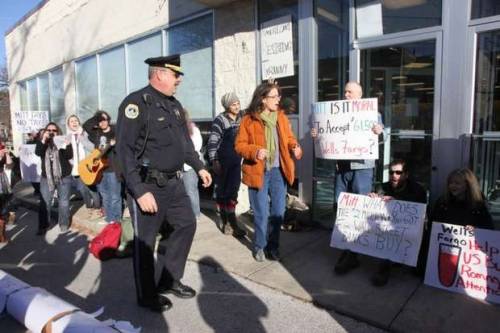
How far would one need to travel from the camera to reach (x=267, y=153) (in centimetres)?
382

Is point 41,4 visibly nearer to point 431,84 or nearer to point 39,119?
point 39,119

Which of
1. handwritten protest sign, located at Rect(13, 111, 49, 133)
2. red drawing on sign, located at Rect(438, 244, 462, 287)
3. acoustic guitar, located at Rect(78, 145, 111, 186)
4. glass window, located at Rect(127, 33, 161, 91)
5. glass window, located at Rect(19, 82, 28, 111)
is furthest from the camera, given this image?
glass window, located at Rect(19, 82, 28, 111)

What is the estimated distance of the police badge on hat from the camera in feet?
9.47

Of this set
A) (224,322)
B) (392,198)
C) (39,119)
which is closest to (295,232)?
(392,198)

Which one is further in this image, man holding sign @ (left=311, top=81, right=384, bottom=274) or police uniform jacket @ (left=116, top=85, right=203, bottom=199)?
man holding sign @ (left=311, top=81, right=384, bottom=274)

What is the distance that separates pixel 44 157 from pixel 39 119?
5.10m

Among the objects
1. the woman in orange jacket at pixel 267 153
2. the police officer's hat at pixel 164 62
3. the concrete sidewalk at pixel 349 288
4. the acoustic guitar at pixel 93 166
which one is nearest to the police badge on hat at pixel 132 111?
the police officer's hat at pixel 164 62

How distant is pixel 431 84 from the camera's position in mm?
4152

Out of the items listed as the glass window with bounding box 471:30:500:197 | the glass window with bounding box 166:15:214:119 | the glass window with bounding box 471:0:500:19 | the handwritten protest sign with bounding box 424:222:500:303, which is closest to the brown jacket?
the handwritten protest sign with bounding box 424:222:500:303

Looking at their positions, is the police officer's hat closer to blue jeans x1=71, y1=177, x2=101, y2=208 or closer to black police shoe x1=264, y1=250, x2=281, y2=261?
black police shoe x1=264, y1=250, x2=281, y2=261

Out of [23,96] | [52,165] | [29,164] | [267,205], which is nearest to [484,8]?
[267,205]

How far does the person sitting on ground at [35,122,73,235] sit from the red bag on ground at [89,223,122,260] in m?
1.56

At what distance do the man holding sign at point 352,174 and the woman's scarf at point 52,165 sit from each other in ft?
12.8

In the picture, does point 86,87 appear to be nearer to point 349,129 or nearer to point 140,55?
point 140,55
